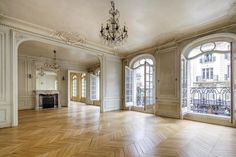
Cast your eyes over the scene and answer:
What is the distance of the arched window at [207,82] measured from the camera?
5.43 meters

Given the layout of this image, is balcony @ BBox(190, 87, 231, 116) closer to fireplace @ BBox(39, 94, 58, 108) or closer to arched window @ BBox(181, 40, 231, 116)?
arched window @ BBox(181, 40, 231, 116)

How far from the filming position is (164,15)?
4.11 metres

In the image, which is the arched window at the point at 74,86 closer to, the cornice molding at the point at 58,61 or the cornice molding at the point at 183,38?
the cornice molding at the point at 58,61

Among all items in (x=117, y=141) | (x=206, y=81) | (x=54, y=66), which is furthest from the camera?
(x=54, y=66)

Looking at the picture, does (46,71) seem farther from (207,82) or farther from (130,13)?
(207,82)

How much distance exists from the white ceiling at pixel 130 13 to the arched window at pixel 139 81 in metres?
2.43

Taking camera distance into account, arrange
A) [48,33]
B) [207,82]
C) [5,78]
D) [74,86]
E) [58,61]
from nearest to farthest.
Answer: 1. [5,78]
2. [48,33]
3. [207,82]
4. [58,61]
5. [74,86]

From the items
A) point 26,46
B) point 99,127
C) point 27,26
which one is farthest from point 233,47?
point 26,46

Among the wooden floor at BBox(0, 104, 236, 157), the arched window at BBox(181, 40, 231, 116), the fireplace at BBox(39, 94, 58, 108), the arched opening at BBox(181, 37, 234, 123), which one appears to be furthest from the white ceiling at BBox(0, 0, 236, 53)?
the fireplace at BBox(39, 94, 58, 108)

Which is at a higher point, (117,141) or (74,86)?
(74,86)

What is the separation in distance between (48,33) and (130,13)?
3.00 meters

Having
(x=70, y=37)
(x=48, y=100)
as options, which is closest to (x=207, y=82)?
(x=70, y=37)

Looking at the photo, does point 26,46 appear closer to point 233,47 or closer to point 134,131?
point 134,131

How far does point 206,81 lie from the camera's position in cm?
621
